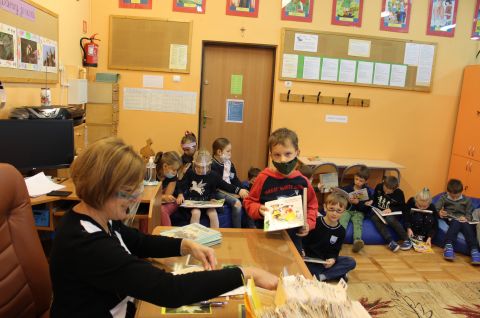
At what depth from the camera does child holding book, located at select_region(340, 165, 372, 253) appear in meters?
4.21

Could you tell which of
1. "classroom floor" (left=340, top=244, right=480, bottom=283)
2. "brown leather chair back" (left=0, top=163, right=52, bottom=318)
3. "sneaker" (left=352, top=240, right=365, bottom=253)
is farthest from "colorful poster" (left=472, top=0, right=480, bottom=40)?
"brown leather chair back" (left=0, top=163, right=52, bottom=318)

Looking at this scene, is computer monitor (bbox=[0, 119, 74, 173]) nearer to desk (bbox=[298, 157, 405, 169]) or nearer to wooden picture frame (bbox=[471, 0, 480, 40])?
desk (bbox=[298, 157, 405, 169])

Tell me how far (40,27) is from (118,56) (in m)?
1.69

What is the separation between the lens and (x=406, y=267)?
152 inches

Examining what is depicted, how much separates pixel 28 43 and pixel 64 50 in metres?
0.90

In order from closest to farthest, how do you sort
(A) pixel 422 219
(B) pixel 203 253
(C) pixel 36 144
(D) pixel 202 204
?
(B) pixel 203 253, (C) pixel 36 144, (D) pixel 202 204, (A) pixel 422 219

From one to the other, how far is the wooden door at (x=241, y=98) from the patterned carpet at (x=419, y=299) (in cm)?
269

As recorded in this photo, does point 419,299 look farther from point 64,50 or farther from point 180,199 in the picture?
point 64,50

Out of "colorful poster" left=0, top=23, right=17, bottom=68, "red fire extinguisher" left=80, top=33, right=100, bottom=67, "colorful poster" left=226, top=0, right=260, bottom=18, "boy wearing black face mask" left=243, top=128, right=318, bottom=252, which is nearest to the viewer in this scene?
"boy wearing black face mask" left=243, top=128, right=318, bottom=252

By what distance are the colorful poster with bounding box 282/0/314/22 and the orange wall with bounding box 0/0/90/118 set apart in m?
2.51

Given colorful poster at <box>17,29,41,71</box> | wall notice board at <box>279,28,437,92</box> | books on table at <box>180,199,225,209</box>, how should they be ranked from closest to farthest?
colorful poster at <box>17,29,41,71</box>
books on table at <box>180,199,225,209</box>
wall notice board at <box>279,28,437,92</box>

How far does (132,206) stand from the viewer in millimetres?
1271

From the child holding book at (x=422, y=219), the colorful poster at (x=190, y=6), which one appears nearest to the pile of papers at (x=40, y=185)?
the colorful poster at (x=190, y=6)

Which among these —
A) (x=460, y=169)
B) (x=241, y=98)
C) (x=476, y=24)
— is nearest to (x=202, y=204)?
(x=241, y=98)
